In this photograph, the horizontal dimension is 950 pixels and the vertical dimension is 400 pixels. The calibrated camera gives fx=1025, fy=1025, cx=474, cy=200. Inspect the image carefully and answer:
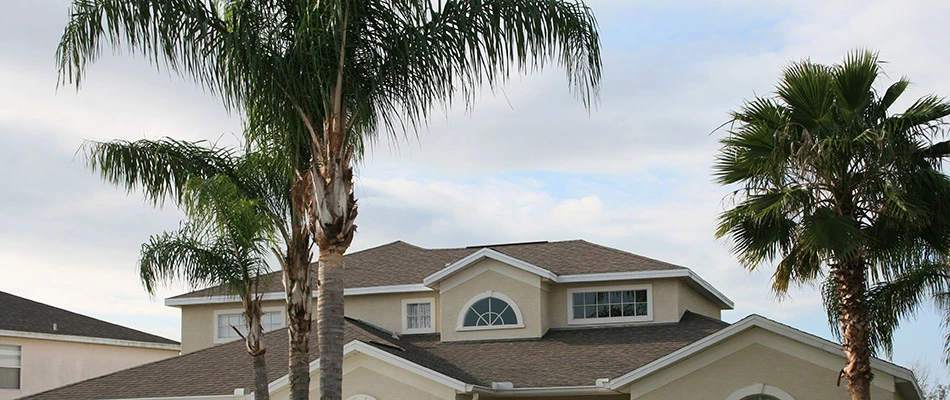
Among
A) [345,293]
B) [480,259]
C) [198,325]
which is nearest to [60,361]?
[198,325]

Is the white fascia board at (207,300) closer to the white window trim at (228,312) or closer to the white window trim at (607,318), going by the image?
the white window trim at (228,312)

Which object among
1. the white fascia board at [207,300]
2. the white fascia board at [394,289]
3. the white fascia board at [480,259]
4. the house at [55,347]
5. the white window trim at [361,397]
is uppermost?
the white fascia board at [480,259]

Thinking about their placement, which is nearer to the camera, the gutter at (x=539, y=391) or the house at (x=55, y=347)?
the gutter at (x=539, y=391)

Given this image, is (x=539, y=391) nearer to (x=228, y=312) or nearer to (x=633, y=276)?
(x=633, y=276)

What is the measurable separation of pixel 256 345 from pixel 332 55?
8030 millimetres

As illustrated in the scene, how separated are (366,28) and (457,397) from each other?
1053 cm

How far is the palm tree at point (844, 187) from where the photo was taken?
49.4 ft

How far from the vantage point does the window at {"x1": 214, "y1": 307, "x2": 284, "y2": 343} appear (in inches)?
1064

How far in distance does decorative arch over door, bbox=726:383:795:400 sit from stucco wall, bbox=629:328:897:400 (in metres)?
0.06

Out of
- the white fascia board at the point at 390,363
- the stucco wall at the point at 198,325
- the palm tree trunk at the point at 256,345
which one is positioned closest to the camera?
the palm tree trunk at the point at 256,345

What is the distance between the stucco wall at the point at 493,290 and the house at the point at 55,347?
13.1 metres

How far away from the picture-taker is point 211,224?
1803 centimetres

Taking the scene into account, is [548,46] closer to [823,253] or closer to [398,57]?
[398,57]

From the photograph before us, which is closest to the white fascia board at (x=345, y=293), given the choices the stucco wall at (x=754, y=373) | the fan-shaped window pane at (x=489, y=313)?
the fan-shaped window pane at (x=489, y=313)
